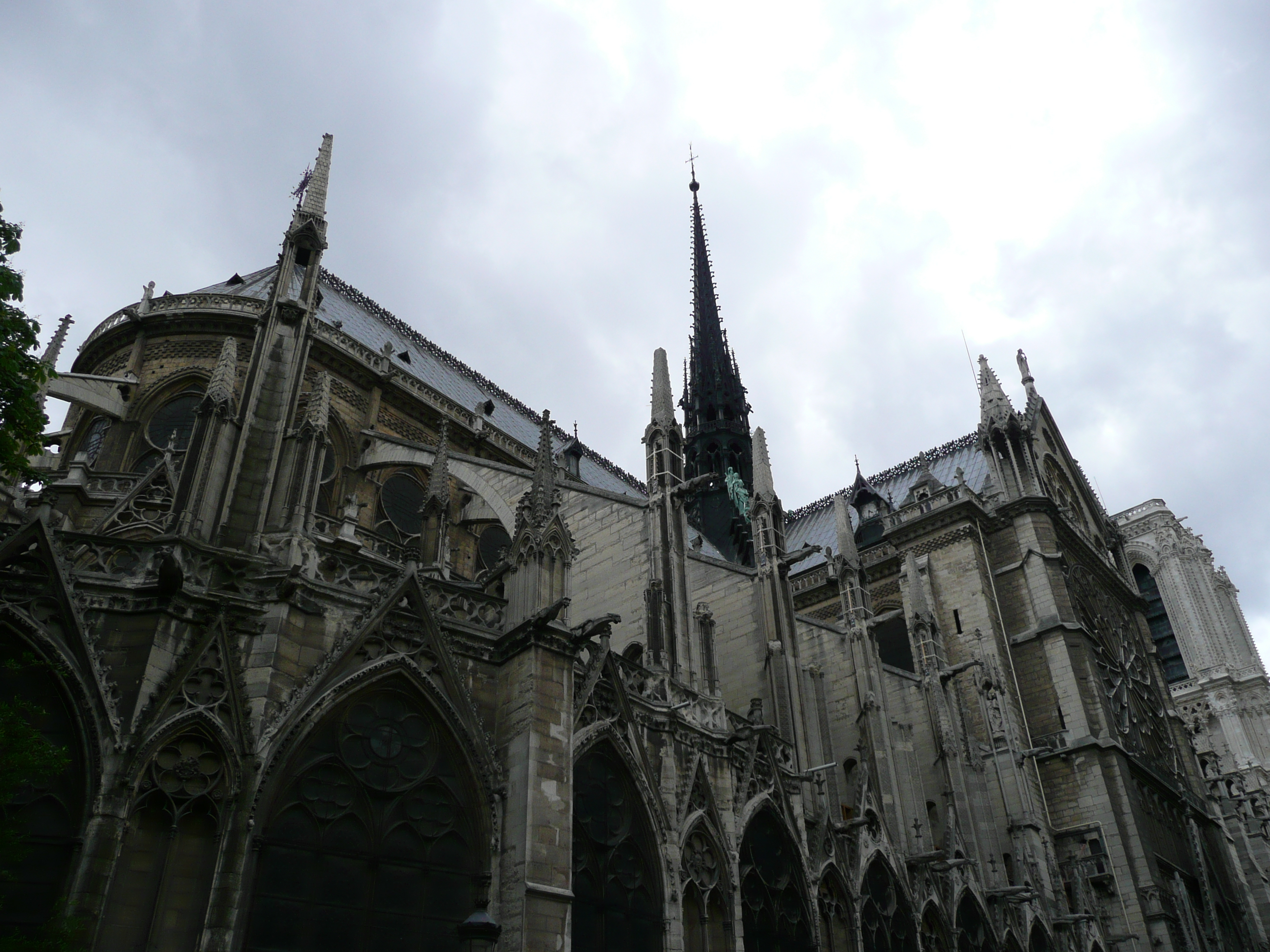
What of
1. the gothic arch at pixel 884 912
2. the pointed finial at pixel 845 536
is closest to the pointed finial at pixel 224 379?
the gothic arch at pixel 884 912

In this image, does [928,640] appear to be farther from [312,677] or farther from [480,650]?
[312,677]

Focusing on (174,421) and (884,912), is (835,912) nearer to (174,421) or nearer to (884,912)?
(884,912)

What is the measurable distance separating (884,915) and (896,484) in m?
26.5

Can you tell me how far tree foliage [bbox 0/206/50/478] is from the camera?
30.5ft

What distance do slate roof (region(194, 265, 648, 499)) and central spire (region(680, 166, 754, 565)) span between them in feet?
11.9

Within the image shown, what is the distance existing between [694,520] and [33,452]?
31.8m

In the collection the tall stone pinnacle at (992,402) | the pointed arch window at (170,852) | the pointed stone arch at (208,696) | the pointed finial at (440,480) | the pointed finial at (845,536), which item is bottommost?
the pointed arch window at (170,852)

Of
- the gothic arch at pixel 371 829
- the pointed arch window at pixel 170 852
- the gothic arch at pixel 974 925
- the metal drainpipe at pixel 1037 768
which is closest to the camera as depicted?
the pointed arch window at pixel 170 852

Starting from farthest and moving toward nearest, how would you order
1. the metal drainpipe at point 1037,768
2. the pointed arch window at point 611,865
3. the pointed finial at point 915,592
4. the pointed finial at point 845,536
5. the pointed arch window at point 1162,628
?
1. the pointed arch window at point 1162,628
2. the metal drainpipe at point 1037,768
3. the pointed finial at point 915,592
4. the pointed finial at point 845,536
5. the pointed arch window at point 611,865

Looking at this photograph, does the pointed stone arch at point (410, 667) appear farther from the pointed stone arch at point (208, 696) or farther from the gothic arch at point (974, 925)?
the gothic arch at point (974, 925)

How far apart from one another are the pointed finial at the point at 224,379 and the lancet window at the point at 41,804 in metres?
3.52

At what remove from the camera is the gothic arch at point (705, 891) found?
13.2 metres

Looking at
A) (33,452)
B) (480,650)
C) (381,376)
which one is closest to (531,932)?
(480,650)

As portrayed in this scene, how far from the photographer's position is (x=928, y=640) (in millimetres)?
22922
